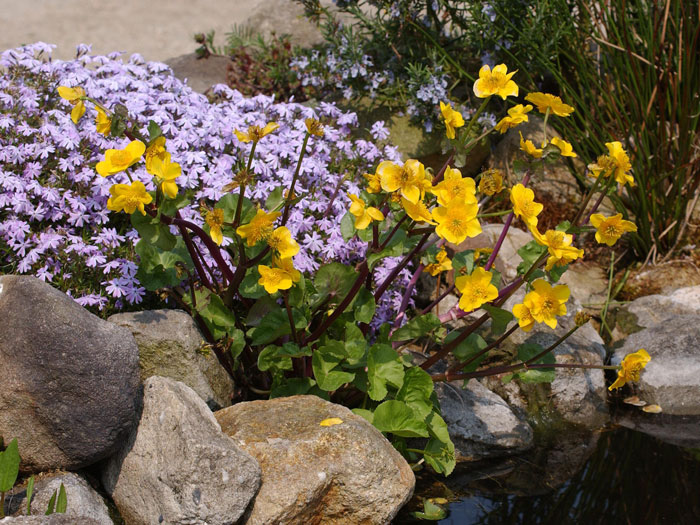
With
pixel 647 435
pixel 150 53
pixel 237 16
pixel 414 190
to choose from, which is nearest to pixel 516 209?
pixel 414 190

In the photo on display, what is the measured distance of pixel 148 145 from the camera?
234cm

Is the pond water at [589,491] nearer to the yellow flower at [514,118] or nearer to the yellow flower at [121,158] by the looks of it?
the yellow flower at [514,118]

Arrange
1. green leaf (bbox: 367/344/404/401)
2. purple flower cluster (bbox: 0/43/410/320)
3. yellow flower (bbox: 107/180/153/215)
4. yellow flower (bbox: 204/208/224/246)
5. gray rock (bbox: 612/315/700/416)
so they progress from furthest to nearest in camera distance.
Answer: gray rock (bbox: 612/315/700/416) → purple flower cluster (bbox: 0/43/410/320) → green leaf (bbox: 367/344/404/401) → yellow flower (bbox: 204/208/224/246) → yellow flower (bbox: 107/180/153/215)

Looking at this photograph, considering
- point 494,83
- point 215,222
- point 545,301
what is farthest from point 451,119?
point 215,222

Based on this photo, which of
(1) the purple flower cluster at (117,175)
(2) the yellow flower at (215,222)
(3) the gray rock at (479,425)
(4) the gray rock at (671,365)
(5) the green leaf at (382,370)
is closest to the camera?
(2) the yellow flower at (215,222)

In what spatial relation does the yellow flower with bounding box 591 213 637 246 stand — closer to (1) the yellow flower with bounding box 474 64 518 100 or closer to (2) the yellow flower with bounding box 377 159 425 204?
(1) the yellow flower with bounding box 474 64 518 100

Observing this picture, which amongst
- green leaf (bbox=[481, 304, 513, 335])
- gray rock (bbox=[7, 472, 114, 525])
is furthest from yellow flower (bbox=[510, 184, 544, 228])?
gray rock (bbox=[7, 472, 114, 525])

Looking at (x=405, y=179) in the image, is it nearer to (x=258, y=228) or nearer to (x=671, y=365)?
(x=258, y=228)

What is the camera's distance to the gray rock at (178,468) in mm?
2357

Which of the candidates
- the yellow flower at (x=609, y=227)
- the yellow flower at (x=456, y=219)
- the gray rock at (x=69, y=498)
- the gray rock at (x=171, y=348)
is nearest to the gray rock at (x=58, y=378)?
the gray rock at (x=69, y=498)

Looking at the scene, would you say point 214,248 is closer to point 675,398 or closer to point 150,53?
point 675,398

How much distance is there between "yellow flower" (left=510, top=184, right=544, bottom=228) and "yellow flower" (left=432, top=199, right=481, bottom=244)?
13 centimetres

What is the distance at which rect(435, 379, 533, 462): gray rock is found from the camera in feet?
10.6

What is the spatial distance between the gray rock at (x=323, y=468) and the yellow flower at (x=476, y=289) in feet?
1.95
